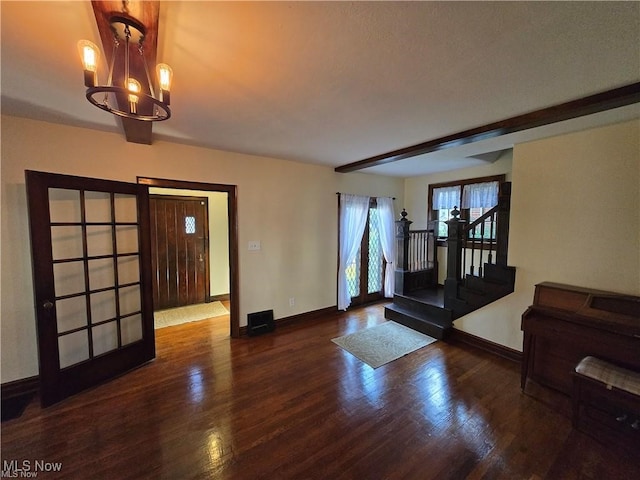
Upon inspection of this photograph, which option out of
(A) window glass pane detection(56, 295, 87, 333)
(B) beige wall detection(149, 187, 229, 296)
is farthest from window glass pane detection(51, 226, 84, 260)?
(B) beige wall detection(149, 187, 229, 296)

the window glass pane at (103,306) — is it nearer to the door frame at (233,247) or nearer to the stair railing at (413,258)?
the door frame at (233,247)

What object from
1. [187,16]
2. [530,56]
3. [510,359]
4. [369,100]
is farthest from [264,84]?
[510,359]

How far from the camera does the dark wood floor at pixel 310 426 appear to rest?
5.53 ft

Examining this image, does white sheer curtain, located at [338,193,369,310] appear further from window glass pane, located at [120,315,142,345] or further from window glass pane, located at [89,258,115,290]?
window glass pane, located at [89,258,115,290]

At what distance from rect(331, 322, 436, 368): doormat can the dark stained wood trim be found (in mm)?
2446

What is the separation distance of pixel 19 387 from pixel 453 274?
4.77 metres

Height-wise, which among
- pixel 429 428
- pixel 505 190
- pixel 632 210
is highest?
pixel 505 190

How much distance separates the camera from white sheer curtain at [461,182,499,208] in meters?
3.93

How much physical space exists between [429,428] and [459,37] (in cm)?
259

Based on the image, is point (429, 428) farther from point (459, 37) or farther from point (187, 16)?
point (187, 16)

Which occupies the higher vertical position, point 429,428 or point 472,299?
point 472,299

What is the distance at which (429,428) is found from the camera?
6.63ft

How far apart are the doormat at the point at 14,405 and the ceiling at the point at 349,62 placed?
2.51 meters

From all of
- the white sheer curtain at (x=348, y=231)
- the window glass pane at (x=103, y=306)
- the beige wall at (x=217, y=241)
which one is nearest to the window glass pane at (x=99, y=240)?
the window glass pane at (x=103, y=306)
